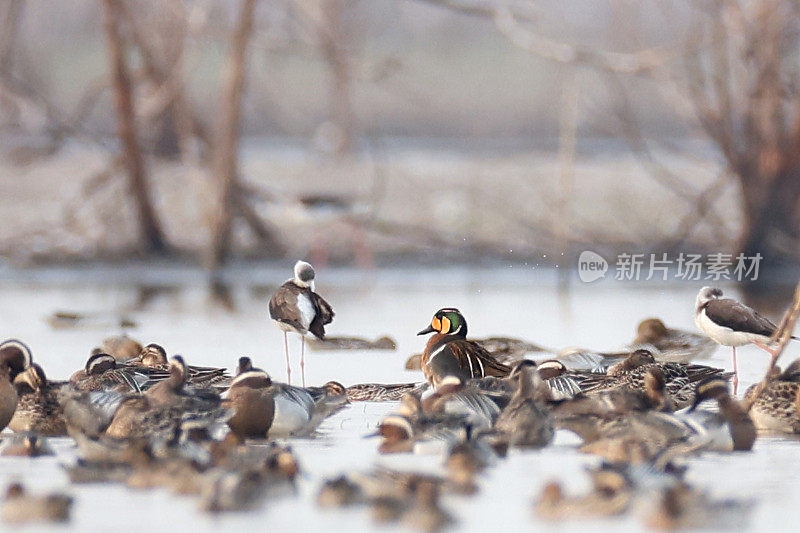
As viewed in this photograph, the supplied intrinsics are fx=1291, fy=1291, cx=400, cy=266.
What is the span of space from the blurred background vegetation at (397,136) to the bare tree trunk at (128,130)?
0.07 feet

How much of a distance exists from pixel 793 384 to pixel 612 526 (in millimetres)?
1647

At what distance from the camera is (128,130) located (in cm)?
1105

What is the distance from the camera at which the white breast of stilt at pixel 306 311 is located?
5.79 m

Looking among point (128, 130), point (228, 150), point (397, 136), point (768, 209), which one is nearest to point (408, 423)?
point (228, 150)

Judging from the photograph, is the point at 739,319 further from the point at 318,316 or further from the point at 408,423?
the point at 408,423

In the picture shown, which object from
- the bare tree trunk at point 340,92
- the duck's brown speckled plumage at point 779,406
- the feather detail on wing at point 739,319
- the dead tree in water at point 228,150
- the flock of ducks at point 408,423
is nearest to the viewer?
the flock of ducks at point 408,423

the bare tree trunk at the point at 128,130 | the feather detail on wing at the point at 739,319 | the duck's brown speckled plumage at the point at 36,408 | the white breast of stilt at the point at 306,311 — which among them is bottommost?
the duck's brown speckled plumage at the point at 36,408

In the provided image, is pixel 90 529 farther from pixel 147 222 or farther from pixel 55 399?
pixel 147 222

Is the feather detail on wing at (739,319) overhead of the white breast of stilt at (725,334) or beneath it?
overhead

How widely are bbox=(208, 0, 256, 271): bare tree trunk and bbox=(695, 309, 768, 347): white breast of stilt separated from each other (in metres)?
5.65

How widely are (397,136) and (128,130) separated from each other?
260 inches

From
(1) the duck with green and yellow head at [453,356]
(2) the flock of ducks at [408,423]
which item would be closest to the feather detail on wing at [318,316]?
(2) the flock of ducks at [408,423]

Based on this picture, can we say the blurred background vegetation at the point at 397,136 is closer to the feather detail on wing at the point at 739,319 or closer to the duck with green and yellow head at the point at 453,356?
the feather detail on wing at the point at 739,319

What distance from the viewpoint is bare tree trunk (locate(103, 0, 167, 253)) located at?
35.6 ft
